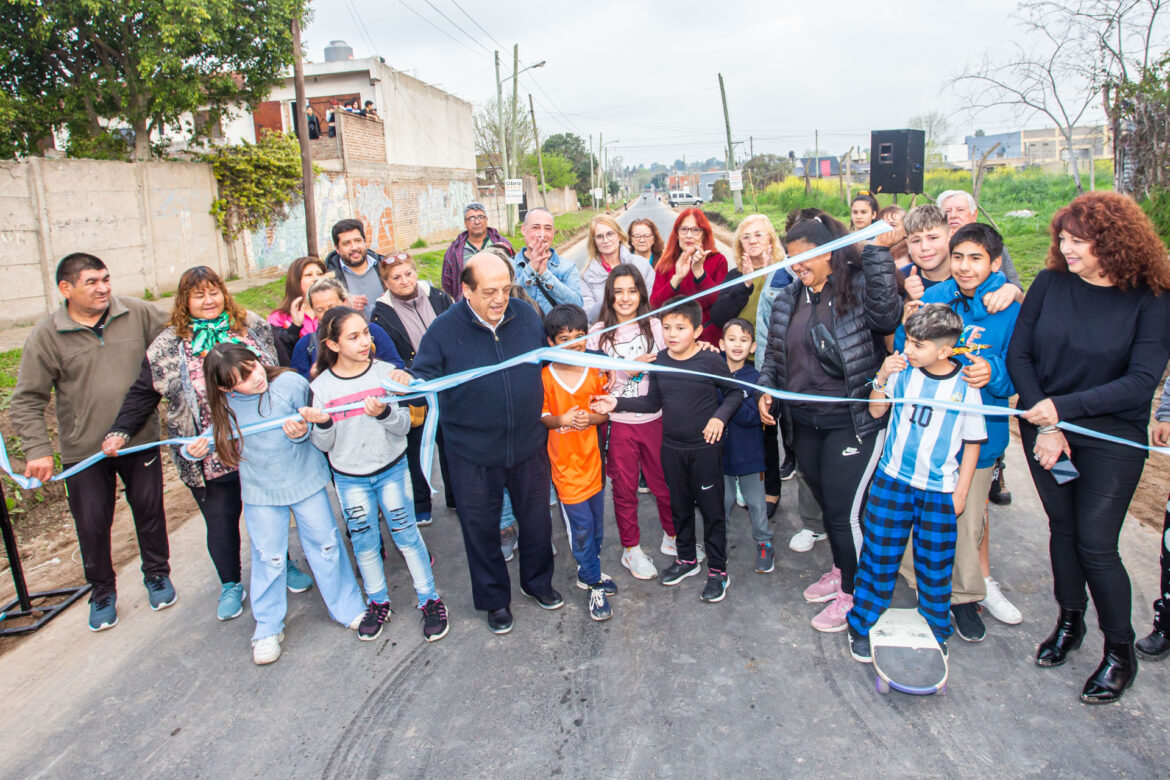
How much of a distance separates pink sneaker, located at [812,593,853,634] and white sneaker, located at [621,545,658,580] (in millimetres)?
957

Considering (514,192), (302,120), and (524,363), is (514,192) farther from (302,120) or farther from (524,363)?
(524,363)

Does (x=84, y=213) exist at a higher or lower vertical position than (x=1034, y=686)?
higher

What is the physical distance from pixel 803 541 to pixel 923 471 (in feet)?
4.52

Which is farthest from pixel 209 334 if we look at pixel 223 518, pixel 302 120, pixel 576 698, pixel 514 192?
pixel 514 192

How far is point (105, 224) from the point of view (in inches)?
515

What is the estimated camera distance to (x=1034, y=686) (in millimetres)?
2949

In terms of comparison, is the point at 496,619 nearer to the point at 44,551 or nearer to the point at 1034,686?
the point at 1034,686

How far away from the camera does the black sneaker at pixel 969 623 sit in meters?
3.28

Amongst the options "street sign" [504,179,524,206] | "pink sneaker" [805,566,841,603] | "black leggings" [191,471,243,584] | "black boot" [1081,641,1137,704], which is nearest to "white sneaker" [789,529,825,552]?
"pink sneaker" [805,566,841,603]

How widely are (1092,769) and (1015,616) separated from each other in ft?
3.27

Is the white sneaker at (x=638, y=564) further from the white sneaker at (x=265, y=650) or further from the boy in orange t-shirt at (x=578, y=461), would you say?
the white sneaker at (x=265, y=650)

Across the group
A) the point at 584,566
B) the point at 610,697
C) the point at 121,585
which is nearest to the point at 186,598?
the point at 121,585

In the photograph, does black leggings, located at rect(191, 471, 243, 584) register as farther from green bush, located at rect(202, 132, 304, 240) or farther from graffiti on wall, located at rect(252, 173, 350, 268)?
graffiti on wall, located at rect(252, 173, 350, 268)

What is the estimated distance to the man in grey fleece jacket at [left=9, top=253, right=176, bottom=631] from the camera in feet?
12.2
